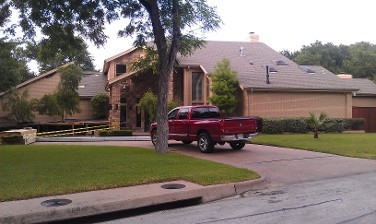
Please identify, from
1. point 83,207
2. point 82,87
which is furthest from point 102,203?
point 82,87

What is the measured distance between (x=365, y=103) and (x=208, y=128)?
2432cm

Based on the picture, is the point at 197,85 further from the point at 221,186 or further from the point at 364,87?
the point at 221,186

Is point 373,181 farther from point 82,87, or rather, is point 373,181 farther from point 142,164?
point 82,87

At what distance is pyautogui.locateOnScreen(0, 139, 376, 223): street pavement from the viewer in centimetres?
681

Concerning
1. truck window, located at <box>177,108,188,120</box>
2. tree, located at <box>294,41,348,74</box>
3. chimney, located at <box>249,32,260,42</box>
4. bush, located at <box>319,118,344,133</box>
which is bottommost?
bush, located at <box>319,118,344,133</box>

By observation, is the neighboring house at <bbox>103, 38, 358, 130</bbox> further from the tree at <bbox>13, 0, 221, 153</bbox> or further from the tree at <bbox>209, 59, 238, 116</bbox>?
the tree at <bbox>13, 0, 221, 153</bbox>

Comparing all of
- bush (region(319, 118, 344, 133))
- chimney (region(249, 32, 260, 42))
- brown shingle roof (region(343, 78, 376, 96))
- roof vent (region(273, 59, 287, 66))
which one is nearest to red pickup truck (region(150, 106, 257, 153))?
bush (region(319, 118, 344, 133))

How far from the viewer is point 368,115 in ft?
97.9

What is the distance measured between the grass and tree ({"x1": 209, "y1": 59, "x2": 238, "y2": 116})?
11765 mm

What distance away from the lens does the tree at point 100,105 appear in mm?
34719

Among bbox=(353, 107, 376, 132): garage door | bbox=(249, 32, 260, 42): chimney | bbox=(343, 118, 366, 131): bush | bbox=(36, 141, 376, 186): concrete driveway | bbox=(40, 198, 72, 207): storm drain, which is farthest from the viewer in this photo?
bbox=(249, 32, 260, 42): chimney

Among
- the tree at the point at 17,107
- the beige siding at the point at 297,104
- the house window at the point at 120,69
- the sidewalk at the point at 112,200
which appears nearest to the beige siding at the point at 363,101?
the beige siding at the point at 297,104

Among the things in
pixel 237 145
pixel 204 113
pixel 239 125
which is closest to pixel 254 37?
pixel 204 113

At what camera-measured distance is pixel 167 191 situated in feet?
27.0
